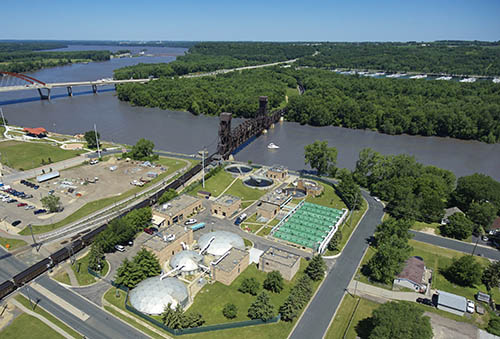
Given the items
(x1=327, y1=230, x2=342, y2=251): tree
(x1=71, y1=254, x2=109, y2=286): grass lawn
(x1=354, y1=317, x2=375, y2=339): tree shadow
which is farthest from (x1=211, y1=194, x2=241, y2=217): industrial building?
(x1=354, y1=317, x2=375, y2=339): tree shadow

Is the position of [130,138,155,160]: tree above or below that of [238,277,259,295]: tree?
above

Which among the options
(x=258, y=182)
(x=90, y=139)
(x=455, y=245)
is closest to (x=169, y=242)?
(x=258, y=182)

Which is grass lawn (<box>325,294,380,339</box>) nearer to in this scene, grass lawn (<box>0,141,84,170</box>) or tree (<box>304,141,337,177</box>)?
tree (<box>304,141,337,177</box>)

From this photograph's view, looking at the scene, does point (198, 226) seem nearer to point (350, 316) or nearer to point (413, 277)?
point (350, 316)

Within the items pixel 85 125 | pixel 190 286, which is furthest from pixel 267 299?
pixel 85 125

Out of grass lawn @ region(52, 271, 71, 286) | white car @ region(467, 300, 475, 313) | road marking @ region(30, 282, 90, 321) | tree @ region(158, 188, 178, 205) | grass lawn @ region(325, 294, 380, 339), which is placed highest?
tree @ region(158, 188, 178, 205)

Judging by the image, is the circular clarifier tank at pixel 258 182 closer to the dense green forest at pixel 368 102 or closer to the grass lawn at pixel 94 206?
the grass lawn at pixel 94 206

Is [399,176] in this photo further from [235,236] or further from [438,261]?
[235,236]
